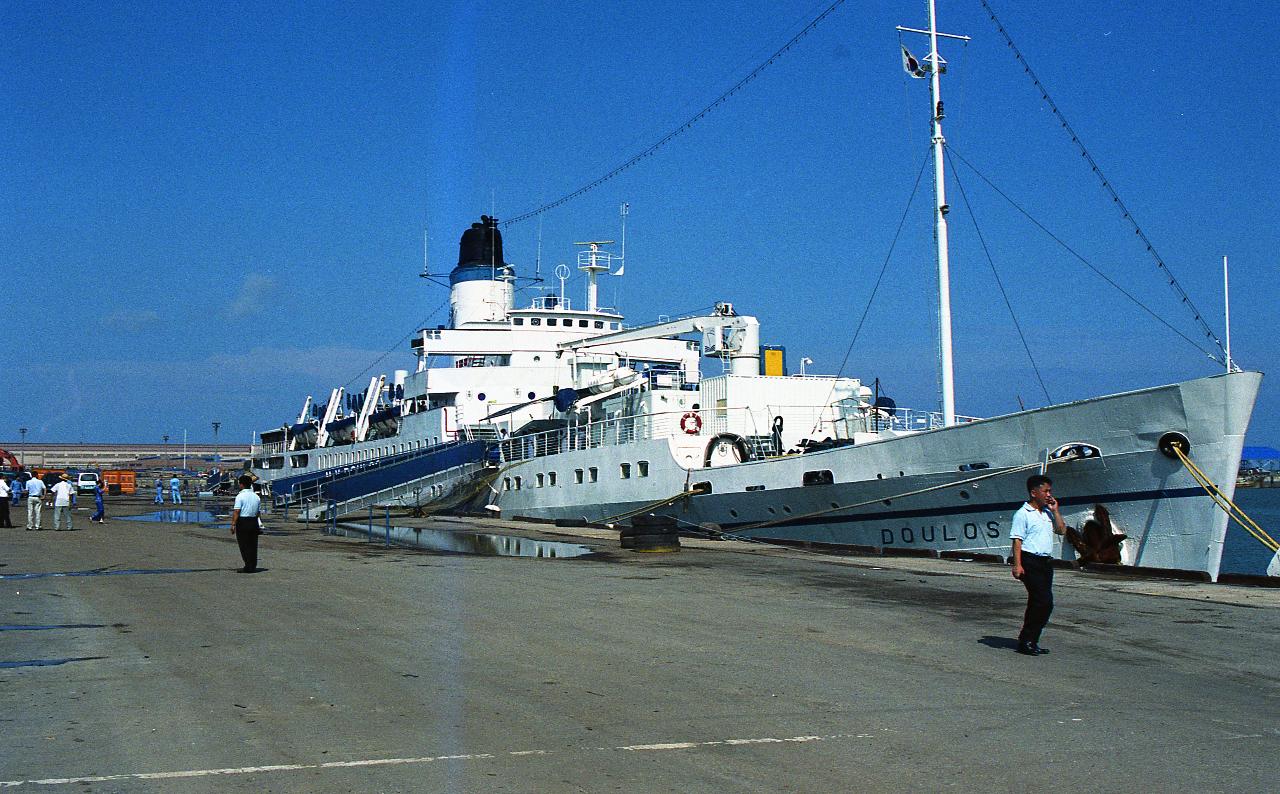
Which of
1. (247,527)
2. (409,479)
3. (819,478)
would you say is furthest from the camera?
(409,479)

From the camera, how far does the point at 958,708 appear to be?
709 centimetres

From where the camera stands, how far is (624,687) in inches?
298

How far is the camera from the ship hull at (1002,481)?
1658 centimetres

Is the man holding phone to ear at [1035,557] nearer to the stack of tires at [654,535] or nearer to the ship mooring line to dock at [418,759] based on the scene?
the ship mooring line to dock at [418,759]

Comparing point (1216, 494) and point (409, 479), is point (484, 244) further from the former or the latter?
point (1216, 494)

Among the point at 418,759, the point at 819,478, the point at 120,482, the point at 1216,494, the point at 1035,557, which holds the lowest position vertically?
the point at 418,759

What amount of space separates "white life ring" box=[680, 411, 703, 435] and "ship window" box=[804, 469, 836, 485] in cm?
473

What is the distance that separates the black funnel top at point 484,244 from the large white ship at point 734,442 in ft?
0.30

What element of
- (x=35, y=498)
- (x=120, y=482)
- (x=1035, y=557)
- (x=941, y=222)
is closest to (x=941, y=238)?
(x=941, y=222)

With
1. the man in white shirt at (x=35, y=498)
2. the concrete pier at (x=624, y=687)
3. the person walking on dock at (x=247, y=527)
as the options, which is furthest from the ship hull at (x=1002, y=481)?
the man in white shirt at (x=35, y=498)

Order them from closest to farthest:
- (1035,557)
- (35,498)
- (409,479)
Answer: (1035,557), (35,498), (409,479)

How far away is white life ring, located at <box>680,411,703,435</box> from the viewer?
26953 mm

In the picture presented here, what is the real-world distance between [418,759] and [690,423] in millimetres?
21519

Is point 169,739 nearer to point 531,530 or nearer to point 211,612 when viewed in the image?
point 211,612
